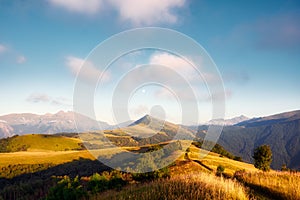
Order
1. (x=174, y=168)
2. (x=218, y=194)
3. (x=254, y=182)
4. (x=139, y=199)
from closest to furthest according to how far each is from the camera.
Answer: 1. (x=218, y=194)
2. (x=139, y=199)
3. (x=254, y=182)
4. (x=174, y=168)

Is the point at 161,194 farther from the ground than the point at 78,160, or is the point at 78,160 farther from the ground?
the point at 161,194

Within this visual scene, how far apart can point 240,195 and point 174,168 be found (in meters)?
33.8

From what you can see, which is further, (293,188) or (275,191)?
(275,191)

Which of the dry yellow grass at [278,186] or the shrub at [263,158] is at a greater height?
the dry yellow grass at [278,186]

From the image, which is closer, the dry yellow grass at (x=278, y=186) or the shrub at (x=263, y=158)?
the dry yellow grass at (x=278, y=186)

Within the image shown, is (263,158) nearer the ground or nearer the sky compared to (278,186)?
nearer the ground

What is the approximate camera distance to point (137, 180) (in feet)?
93.7

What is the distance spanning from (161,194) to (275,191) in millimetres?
6792

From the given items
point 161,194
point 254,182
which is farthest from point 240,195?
point 254,182

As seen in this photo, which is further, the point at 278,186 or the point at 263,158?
the point at 263,158

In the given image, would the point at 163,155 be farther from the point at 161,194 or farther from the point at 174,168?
the point at 161,194

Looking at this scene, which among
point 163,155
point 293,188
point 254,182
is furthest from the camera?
point 163,155

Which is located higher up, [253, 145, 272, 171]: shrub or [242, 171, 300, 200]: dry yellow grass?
[242, 171, 300, 200]: dry yellow grass

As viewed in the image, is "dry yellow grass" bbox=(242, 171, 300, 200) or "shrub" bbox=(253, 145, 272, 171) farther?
"shrub" bbox=(253, 145, 272, 171)
